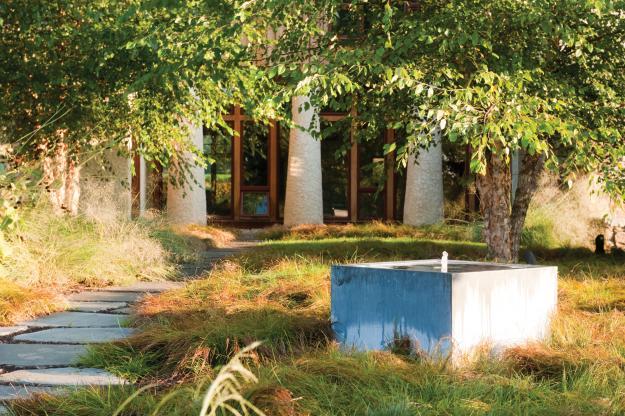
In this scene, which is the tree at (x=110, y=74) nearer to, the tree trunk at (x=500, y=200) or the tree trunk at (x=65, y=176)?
the tree trunk at (x=65, y=176)

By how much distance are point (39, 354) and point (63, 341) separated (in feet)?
1.18

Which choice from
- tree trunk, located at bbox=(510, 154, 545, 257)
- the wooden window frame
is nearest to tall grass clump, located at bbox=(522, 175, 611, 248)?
tree trunk, located at bbox=(510, 154, 545, 257)

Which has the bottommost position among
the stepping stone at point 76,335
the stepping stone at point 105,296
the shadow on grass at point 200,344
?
the stepping stone at point 105,296

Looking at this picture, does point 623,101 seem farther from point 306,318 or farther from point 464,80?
point 306,318

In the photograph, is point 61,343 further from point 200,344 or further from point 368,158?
point 368,158

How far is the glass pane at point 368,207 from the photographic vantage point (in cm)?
1869

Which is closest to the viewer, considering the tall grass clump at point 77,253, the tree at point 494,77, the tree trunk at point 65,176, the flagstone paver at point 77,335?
the flagstone paver at point 77,335

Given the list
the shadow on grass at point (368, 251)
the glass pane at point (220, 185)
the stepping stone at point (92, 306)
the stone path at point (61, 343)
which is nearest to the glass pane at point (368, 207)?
the glass pane at point (220, 185)

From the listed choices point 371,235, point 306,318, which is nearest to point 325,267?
point 306,318

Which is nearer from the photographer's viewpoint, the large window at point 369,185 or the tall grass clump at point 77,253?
the tall grass clump at point 77,253

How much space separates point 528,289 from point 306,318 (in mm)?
1208

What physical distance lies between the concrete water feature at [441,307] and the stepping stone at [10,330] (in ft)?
6.57

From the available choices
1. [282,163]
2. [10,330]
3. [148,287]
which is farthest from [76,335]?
[282,163]

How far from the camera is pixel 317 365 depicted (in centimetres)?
340
